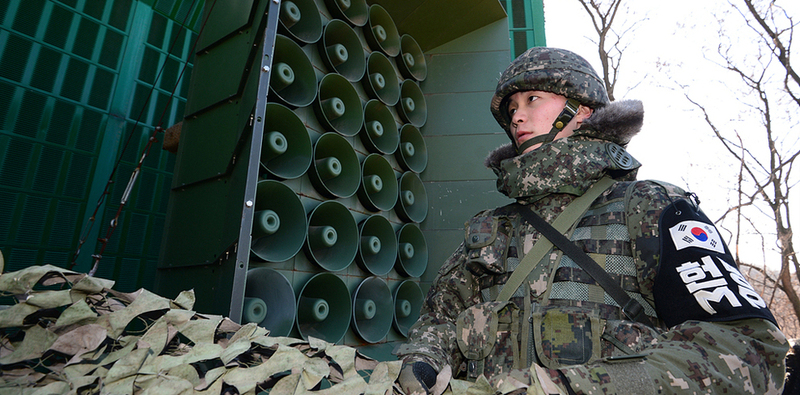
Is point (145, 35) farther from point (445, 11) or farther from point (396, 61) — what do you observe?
point (445, 11)

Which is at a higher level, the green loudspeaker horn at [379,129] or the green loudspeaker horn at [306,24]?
the green loudspeaker horn at [306,24]

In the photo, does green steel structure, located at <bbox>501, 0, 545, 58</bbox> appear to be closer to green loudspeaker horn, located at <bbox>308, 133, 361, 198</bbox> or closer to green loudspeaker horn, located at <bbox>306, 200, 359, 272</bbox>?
green loudspeaker horn, located at <bbox>308, 133, 361, 198</bbox>

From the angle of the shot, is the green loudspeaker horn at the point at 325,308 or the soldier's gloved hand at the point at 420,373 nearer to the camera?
the soldier's gloved hand at the point at 420,373

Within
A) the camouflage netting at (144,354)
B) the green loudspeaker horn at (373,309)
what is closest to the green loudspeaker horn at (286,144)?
the green loudspeaker horn at (373,309)

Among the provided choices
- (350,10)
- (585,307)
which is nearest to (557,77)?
(585,307)

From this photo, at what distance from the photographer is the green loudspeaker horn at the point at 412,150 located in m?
4.09

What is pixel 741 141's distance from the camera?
32.7 feet

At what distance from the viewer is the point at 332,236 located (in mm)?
3127

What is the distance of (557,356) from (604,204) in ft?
1.98

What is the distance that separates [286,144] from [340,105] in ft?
2.24

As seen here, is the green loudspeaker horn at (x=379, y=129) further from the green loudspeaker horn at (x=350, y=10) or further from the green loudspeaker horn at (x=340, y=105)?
the green loudspeaker horn at (x=350, y=10)

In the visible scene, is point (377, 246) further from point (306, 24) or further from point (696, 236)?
point (696, 236)

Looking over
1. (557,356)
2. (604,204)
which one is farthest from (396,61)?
(557,356)

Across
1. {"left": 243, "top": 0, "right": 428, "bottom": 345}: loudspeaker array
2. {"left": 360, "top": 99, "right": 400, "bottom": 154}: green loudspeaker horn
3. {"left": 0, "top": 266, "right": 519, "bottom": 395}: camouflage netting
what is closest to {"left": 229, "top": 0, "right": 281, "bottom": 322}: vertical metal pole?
{"left": 243, "top": 0, "right": 428, "bottom": 345}: loudspeaker array
